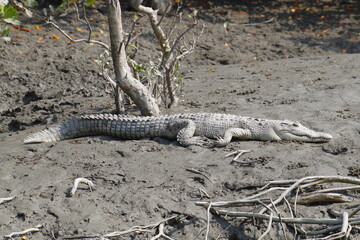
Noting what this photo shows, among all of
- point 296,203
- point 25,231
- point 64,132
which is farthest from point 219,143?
point 25,231

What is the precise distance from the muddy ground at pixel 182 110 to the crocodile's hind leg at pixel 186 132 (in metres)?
0.16

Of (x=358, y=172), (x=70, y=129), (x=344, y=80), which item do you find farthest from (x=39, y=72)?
(x=358, y=172)

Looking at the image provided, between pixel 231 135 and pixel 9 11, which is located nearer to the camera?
pixel 9 11

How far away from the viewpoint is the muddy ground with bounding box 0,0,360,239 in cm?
413

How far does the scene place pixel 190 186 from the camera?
448 cm

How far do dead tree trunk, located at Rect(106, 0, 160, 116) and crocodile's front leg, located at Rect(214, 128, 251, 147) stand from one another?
4.01 feet

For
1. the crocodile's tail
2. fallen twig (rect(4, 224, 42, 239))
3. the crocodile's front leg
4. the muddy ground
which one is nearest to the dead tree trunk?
the muddy ground

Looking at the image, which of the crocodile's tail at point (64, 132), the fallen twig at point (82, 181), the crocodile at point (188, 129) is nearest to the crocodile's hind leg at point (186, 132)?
the crocodile at point (188, 129)

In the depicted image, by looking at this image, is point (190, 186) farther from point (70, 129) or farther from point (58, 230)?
point (70, 129)

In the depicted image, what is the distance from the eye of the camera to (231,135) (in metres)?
5.61

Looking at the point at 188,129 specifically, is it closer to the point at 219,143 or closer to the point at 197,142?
the point at 197,142

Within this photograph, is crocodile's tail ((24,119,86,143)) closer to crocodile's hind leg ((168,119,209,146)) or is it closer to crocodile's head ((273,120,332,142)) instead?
crocodile's hind leg ((168,119,209,146))

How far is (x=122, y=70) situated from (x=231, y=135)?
1.69 meters

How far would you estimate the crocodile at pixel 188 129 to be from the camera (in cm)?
559
